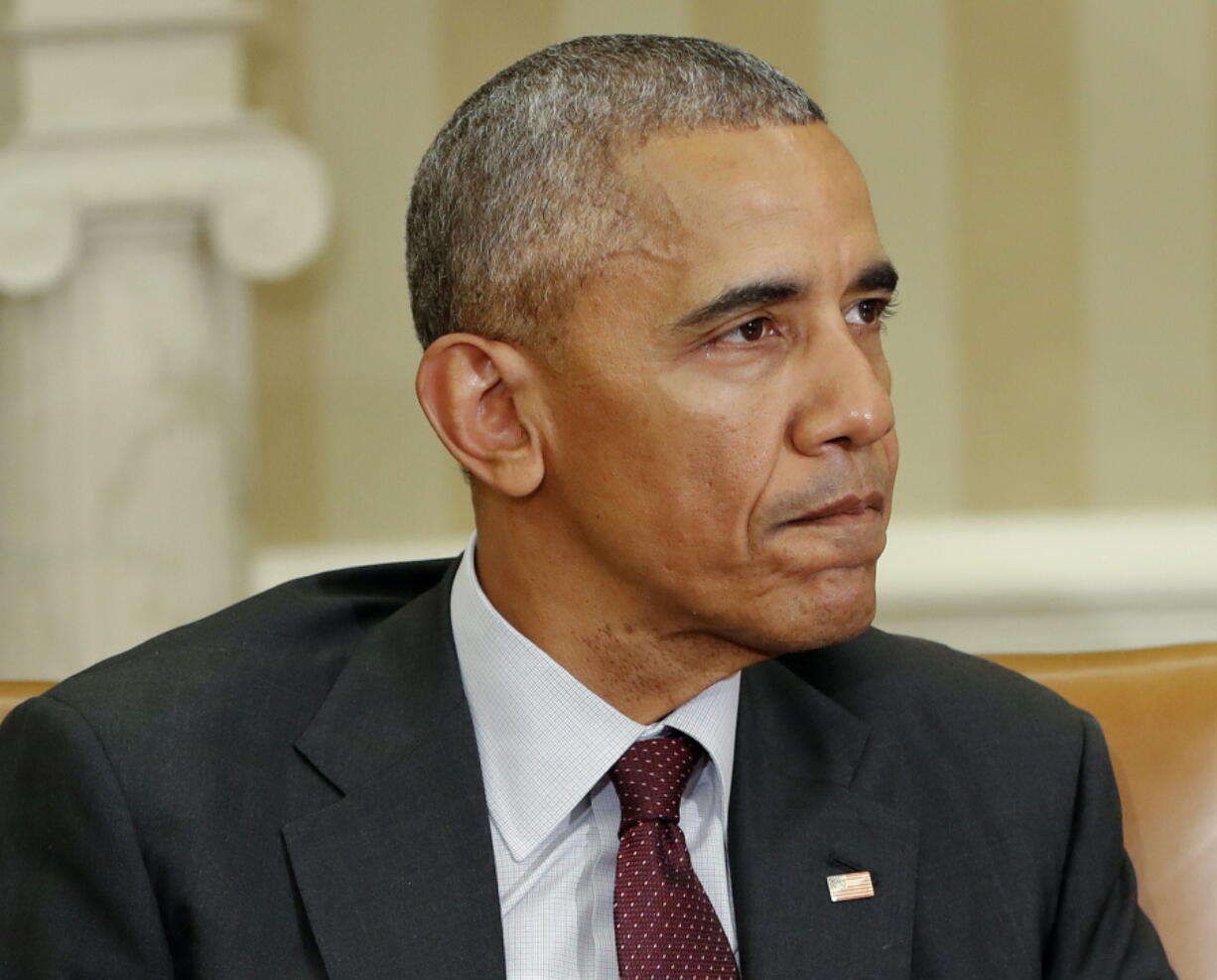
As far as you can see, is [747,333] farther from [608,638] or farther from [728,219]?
[608,638]

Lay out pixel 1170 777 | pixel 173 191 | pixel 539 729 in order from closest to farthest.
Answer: pixel 539 729 < pixel 1170 777 < pixel 173 191

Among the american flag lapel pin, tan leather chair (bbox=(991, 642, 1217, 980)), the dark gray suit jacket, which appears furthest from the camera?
tan leather chair (bbox=(991, 642, 1217, 980))

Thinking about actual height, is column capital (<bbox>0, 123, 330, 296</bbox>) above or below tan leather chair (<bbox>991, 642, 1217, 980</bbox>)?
above

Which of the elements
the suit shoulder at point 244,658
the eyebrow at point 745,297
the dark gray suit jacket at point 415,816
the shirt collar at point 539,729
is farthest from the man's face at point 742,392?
the suit shoulder at point 244,658

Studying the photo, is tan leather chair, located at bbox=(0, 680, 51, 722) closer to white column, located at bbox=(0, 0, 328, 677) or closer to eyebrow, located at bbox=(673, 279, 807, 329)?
eyebrow, located at bbox=(673, 279, 807, 329)

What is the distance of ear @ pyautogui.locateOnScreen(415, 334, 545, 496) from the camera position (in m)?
1.58

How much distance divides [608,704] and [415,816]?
0.69 feet

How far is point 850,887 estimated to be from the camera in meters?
1.53

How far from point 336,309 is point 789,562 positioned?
1440 mm

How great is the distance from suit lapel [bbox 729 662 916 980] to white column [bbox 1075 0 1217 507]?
44.5 inches

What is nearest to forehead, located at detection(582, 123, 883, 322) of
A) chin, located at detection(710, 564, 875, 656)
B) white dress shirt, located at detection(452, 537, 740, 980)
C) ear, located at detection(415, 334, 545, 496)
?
ear, located at detection(415, 334, 545, 496)

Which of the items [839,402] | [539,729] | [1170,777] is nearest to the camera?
[839,402]

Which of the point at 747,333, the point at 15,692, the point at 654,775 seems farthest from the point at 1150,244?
the point at 15,692

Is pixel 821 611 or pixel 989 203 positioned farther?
pixel 989 203
